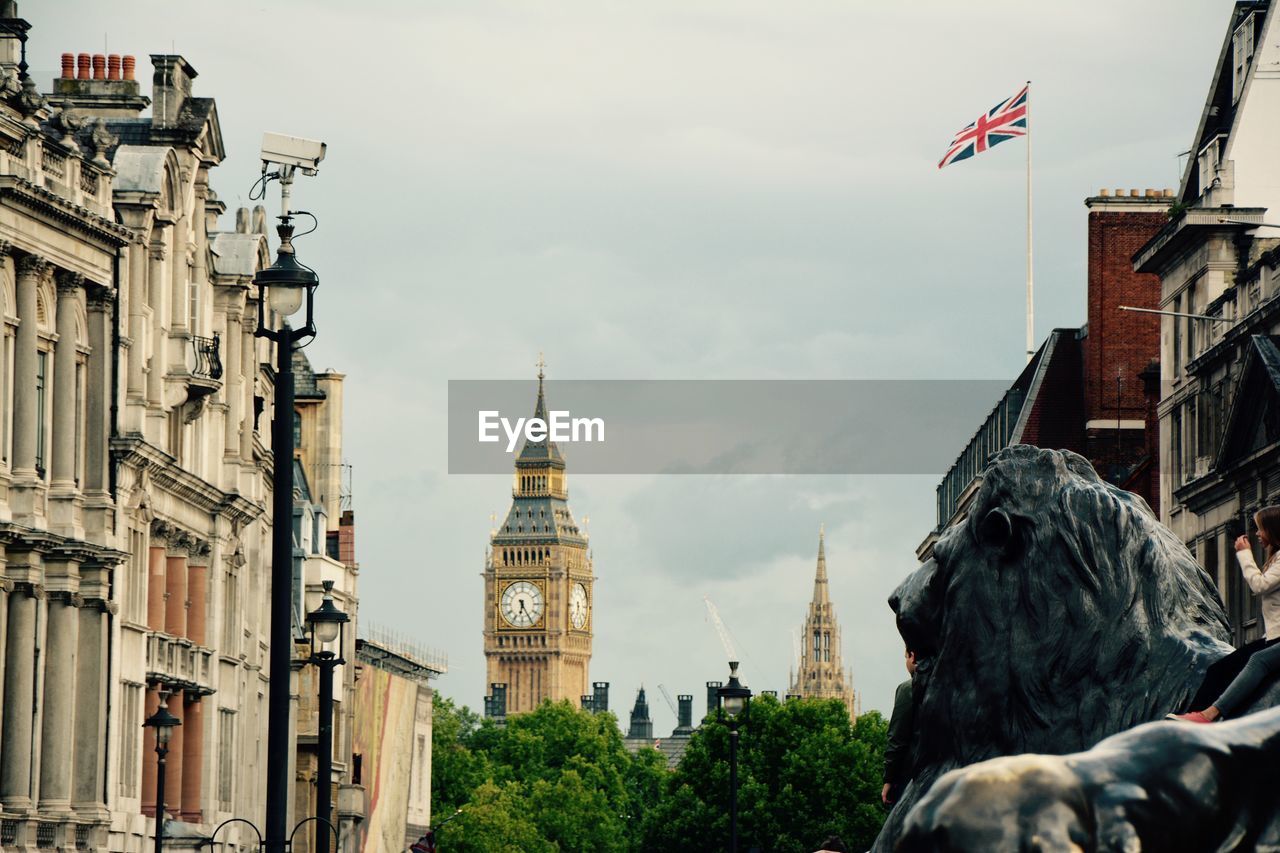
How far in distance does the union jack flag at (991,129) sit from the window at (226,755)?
26.1 m

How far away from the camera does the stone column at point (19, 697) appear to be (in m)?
45.5

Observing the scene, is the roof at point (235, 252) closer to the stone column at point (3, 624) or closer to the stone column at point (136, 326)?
the stone column at point (136, 326)

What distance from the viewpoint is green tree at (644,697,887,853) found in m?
114

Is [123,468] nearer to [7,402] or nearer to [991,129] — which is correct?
[7,402]

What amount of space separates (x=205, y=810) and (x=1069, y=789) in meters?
57.2

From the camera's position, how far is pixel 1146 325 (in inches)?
3123

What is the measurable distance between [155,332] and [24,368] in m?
8.27

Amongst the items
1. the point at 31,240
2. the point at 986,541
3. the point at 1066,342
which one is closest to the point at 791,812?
the point at 1066,342

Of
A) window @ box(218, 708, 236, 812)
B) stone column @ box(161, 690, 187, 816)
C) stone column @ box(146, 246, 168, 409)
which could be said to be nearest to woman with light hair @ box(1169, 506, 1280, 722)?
stone column @ box(146, 246, 168, 409)

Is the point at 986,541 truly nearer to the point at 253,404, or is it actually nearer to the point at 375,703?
the point at 253,404

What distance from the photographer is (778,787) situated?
390 ft

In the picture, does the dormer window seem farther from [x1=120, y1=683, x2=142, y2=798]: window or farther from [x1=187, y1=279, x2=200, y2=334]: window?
[x1=120, y1=683, x2=142, y2=798]: window

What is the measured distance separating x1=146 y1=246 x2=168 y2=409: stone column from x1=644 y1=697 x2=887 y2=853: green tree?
6084 centimetres

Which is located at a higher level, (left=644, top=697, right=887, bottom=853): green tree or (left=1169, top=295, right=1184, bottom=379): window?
(left=1169, top=295, right=1184, bottom=379): window
